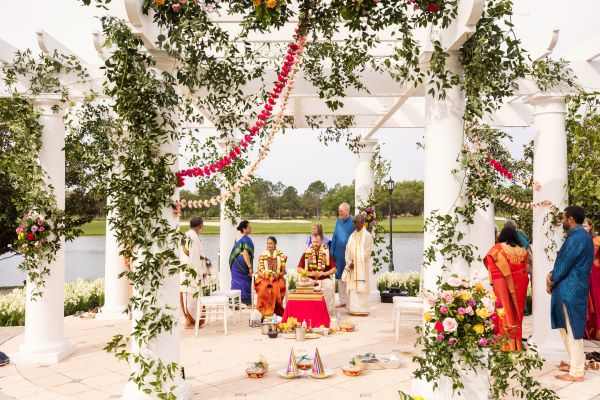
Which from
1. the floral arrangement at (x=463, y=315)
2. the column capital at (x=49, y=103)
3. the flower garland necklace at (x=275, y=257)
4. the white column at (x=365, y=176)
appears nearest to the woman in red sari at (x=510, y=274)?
the floral arrangement at (x=463, y=315)

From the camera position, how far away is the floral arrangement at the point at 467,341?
13.2 feet

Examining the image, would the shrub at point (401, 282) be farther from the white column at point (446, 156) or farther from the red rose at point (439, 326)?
the red rose at point (439, 326)

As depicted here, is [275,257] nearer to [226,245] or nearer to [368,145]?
[226,245]

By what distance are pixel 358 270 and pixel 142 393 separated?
17.9 feet

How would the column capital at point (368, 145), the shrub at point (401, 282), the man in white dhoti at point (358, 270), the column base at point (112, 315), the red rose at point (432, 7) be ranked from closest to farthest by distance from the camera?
the red rose at point (432, 7) → the column base at point (112, 315) → the man in white dhoti at point (358, 270) → the column capital at point (368, 145) → the shrub at point (401, 282)

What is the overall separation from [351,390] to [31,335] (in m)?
3.91

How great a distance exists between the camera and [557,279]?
5508 millimetres

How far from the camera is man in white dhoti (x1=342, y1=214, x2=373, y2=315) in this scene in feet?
30.1


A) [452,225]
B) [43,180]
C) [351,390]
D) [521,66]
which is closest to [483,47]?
[521,66]

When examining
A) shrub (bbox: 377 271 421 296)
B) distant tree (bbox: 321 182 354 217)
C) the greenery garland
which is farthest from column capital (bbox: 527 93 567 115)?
distant tree (bbox: 321 182 354 217)

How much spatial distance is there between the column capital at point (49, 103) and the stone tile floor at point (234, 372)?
3.01 m

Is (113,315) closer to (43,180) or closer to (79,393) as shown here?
(43,180)

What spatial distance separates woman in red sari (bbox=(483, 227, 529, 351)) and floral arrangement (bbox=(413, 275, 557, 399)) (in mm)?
2138

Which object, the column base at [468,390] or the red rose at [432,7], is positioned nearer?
the red rose at [432,7]
